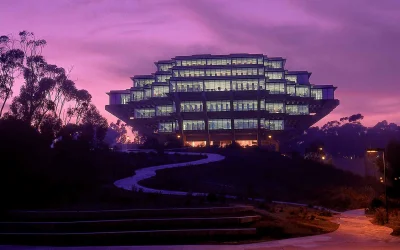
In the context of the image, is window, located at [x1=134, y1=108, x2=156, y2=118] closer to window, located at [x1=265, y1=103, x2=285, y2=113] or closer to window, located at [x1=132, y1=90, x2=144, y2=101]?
window, located at [x1=132, y1=90, x2=144, y2=101]

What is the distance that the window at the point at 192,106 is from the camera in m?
100

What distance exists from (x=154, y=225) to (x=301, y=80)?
9698cm

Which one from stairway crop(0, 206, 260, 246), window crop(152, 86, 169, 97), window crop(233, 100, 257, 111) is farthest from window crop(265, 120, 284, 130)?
stairway crop(0, 206, 260, 246)

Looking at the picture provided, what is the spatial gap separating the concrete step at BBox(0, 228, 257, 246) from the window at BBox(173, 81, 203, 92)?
82.8 m

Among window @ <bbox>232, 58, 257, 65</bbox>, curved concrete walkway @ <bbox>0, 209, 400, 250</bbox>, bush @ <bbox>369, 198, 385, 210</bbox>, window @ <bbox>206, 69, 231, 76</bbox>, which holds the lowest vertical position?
curved concrete walkway @ <bbox>0, 209, 400, 250</bbox>

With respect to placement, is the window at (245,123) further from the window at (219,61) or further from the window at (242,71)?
the window at (219,61)

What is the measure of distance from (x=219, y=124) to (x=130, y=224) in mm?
82797

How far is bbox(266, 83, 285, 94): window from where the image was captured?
10238 cm

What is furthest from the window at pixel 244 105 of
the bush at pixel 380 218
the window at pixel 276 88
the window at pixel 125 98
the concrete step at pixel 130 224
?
the concrete step at pixel 130 224

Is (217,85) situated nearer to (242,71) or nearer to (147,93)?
(242,71)

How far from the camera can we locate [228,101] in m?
99.8

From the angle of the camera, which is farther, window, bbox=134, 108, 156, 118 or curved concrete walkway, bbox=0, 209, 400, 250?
window, bbox=134, 108, 156, 118

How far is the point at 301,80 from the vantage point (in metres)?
111

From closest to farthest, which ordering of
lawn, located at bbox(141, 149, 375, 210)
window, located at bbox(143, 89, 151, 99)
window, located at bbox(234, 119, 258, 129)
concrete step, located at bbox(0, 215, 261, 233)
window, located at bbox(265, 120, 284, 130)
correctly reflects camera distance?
1. concrete step, located at bbox(0, 215, 261, 233)
2. lawn, located at bbox(141, 149, 375, 210)
3. window, located at bbox(234, 119, 258, 129)
4. window, located at bbox(265, 120, 284, 130)
5. window, located at bbox(143, 89, 151, 99)
